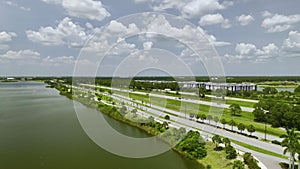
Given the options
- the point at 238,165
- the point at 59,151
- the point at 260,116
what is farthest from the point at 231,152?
the point at 260,116

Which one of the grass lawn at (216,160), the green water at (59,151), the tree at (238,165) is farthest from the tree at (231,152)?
the green water at (59,151)

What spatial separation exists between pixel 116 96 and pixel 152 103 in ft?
24.0

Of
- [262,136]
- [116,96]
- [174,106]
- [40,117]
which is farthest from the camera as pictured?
[116,96]

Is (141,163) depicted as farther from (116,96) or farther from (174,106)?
(116,96)

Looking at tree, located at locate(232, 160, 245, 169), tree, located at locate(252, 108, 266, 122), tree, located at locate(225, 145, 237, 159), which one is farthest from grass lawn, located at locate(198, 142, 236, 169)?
tree, located at locate(252, 108, 266, 122)

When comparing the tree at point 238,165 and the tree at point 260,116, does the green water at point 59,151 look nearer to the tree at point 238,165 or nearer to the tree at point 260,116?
the tree at point 238,165

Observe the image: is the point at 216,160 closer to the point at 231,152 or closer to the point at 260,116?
the point at 231,152

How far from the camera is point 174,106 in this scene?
24.0 meters

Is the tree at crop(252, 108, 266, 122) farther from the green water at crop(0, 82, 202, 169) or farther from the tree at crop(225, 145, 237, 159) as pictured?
the tree at crop(225, 145, 237, 159)

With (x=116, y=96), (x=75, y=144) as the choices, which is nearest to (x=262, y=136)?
(x=75, y=144)

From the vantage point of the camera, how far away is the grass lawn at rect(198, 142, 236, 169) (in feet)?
33.5

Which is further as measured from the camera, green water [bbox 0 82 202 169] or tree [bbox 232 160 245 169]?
green water [bbox 0 82 202 169]

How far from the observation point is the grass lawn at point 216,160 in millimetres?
10211

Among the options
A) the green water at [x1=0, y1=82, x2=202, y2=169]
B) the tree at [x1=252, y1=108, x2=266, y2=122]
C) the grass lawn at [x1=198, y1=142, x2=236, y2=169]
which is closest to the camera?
the grass lawn at [x1=198, y1=142, x2=236, y2=169]
